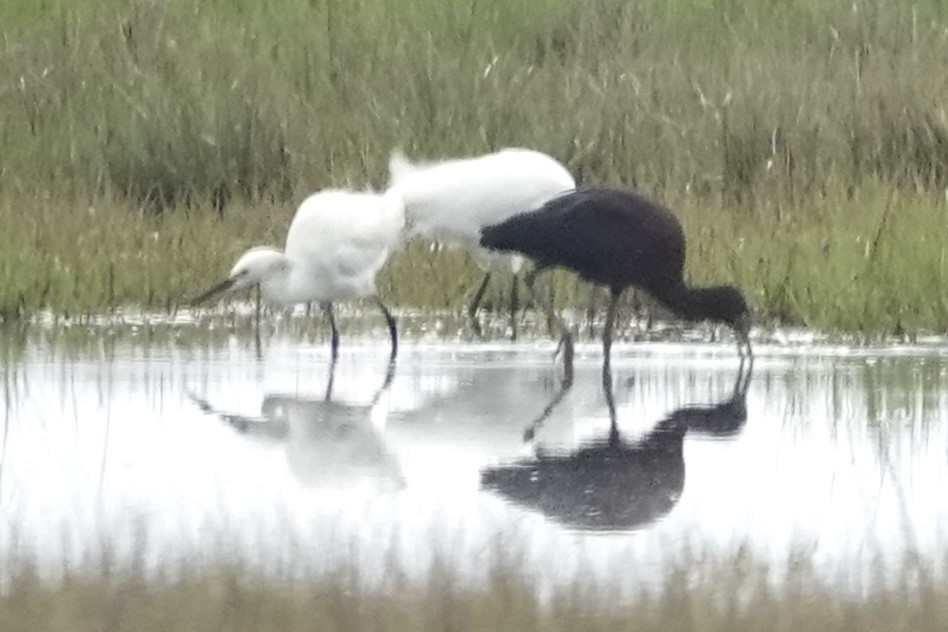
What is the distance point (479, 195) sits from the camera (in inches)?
367

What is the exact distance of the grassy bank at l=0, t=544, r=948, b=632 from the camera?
4395mm

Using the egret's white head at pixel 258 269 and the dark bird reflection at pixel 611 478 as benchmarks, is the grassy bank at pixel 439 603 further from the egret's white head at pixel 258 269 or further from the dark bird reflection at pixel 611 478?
the egret's white head at pixel 258 269

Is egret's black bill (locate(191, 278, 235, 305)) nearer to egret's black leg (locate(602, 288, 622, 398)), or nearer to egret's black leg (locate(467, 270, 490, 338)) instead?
egret's black leg (locate(467, 270, 490, 338))

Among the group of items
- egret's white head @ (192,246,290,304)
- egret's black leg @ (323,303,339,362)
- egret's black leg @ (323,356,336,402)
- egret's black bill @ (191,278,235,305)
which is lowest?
egret's black leg @ (323,356,336,402)

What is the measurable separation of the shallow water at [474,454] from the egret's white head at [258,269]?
39 centimetres

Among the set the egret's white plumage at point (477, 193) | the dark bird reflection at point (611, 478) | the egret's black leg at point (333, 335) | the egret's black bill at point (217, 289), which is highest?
the egret's white plumage at point (477, 193)

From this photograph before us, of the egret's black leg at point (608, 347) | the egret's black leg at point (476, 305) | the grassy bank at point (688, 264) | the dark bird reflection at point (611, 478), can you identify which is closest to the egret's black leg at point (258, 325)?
the grassy bank at point (688, 264)

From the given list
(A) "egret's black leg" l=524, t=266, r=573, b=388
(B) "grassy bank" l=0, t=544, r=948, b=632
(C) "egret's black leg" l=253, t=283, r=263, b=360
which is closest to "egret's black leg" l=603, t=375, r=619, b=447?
(A) "egret's black leg" l=524, t=266, r=573, b=388

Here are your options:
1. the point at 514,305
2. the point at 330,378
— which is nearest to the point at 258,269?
the point at 514,305

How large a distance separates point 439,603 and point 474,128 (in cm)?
828

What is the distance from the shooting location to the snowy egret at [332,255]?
9109 millimetres

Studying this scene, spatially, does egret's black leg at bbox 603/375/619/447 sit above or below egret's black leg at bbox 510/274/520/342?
below

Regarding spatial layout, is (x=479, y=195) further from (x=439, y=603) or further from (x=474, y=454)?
(x=439, y=603)

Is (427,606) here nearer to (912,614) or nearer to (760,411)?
(912,614)
